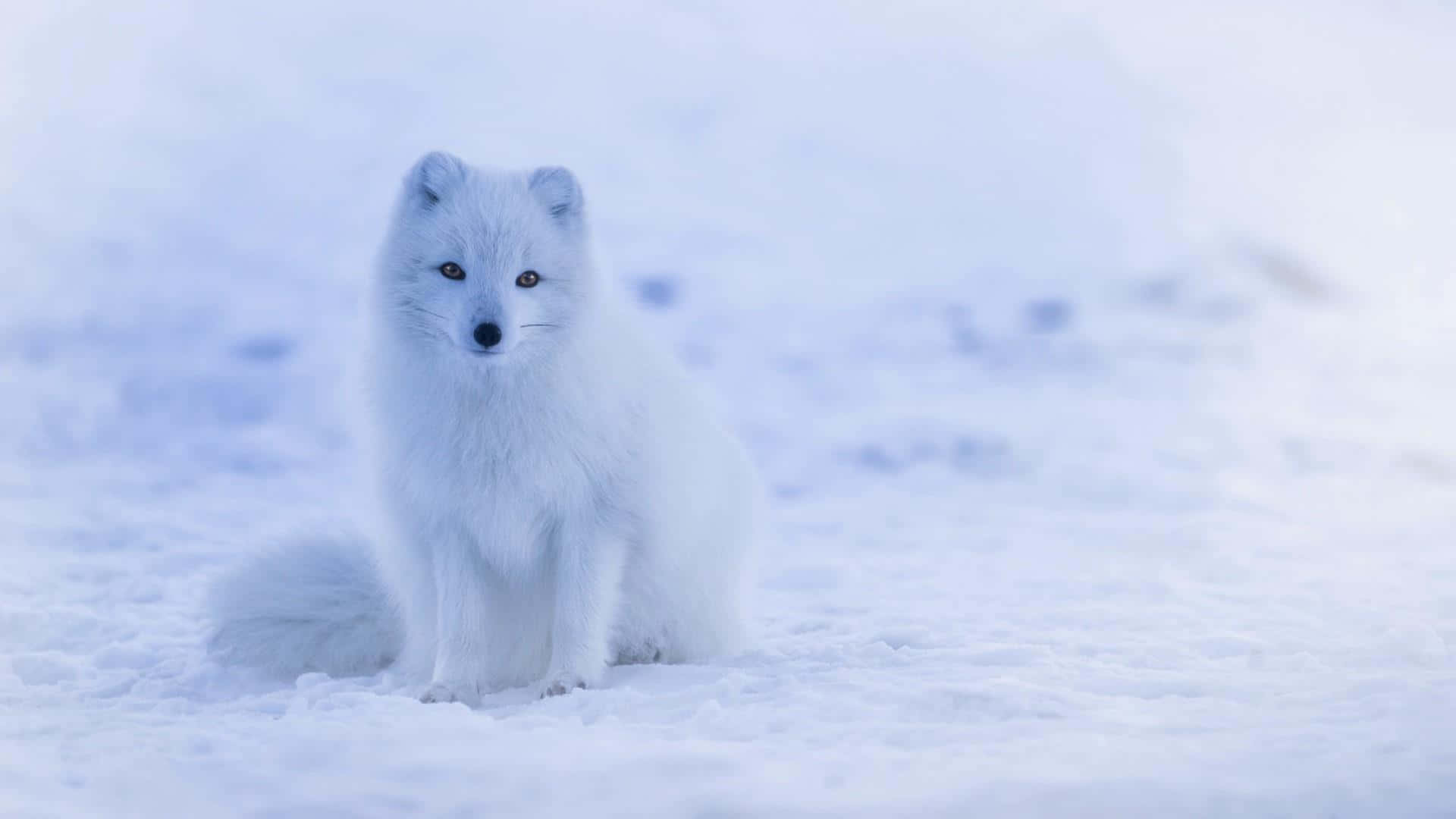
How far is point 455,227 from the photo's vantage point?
2.88 m

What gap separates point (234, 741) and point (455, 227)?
3.70 ft

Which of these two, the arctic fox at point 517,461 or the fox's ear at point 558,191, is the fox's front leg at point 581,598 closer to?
the arctic fox at point 517,461

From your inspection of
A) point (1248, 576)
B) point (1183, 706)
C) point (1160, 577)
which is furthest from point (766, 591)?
point (1183, 706)

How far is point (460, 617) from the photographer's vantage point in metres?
3.09

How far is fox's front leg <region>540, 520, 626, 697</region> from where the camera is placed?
120 inches

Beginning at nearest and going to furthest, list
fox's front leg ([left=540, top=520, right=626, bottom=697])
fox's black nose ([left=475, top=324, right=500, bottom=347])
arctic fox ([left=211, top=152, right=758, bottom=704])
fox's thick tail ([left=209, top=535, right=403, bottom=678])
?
fox's black nose ([left=475, top=324, right=500, bottom=347])
arctic fox ([left=211, top=152, right=758, bottom=704])
fox's front leg ([left=540, top=520, right=626, bottom=697])
fox's thick tail ([left=209, top=535, right=403, bottom=678])

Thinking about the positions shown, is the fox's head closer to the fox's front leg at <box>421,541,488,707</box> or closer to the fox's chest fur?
the fox's chest fur

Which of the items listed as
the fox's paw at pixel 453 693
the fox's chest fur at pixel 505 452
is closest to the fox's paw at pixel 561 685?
the fox's paw at pixel 453 693

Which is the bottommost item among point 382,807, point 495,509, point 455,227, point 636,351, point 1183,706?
point 382,807

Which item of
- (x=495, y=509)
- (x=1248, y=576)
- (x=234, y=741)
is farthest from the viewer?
(x=1248, y=576)

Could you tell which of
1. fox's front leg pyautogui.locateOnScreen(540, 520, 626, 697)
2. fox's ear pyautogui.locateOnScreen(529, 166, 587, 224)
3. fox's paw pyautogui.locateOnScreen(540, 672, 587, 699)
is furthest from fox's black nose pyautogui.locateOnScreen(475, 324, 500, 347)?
→ fox's paw pyautogui.locateOnScreen(540, 672, 587, 699)

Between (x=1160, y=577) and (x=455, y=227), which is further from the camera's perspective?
(x=1160, y=577)

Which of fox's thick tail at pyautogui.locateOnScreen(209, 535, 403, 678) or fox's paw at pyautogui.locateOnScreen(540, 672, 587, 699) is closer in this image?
fox's paw at pyautogui.locateOnScreen(540, 672, 587, 699)

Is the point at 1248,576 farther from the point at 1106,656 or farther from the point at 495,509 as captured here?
the point at 495,509
